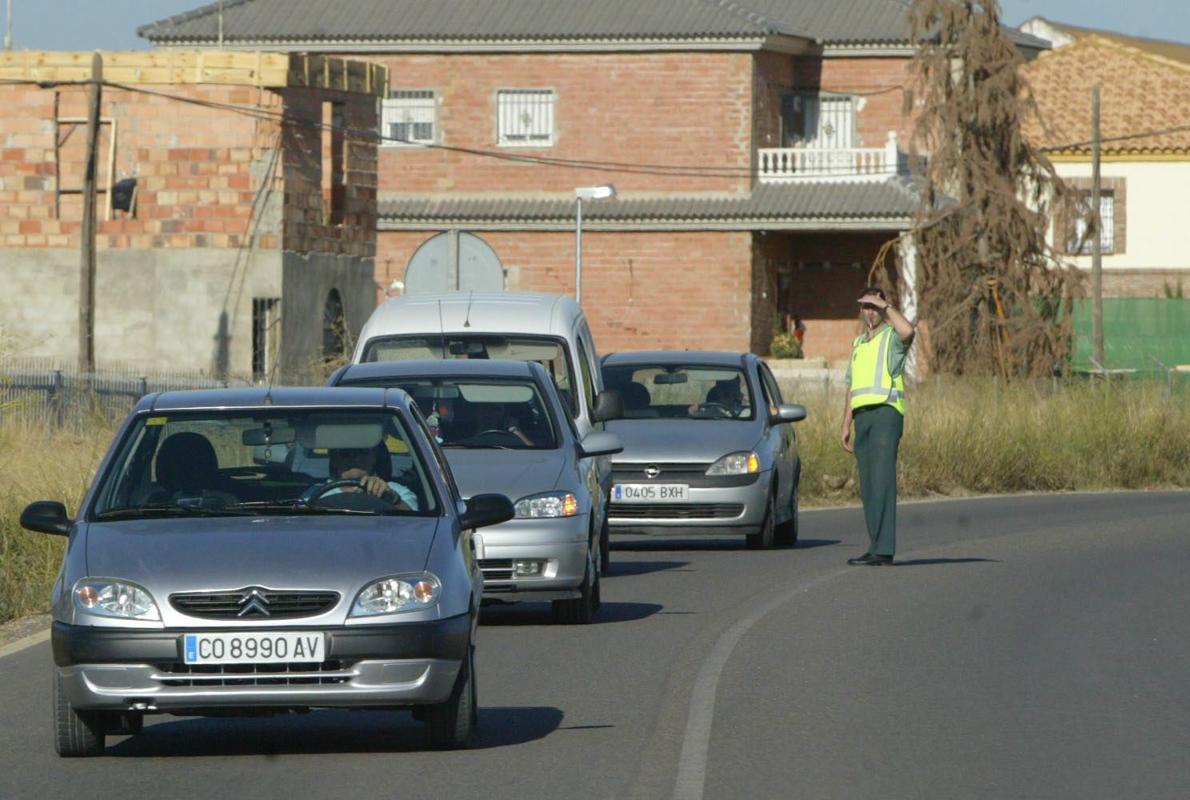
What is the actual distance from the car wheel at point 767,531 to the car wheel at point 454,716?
992 cm

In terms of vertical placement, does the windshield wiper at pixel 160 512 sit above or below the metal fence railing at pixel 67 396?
above

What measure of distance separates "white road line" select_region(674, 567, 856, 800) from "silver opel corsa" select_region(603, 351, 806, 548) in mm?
3043

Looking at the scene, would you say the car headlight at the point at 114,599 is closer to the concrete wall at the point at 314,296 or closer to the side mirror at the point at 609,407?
the side mirror at the point at 609,407

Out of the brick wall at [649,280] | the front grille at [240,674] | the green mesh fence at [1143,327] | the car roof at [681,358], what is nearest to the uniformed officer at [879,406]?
the car roof at [681,358]

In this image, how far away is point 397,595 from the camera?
8625 mm

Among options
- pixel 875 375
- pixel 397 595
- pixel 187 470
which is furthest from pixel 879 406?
pixel 397 595

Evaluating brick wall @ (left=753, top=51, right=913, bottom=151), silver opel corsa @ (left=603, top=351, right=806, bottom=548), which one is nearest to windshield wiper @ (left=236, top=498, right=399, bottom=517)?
silver opel corsa @ (left=603, top=351, right=806, bottom=548)

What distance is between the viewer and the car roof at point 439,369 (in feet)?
46.7

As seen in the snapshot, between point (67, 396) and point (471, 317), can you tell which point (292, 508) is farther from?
point (67, 396)

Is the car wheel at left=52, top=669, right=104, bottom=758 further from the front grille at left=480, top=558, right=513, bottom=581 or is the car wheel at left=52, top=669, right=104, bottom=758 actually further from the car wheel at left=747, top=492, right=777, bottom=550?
the car wheel at left=747, top=492, right=777, bottom=550

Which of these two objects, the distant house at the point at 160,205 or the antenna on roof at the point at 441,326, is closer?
the antenna on roof at the point at 441,326

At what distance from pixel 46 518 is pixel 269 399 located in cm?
110

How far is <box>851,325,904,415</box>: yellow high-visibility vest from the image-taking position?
56.3ft

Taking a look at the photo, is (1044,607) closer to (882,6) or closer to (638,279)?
(638,279)
